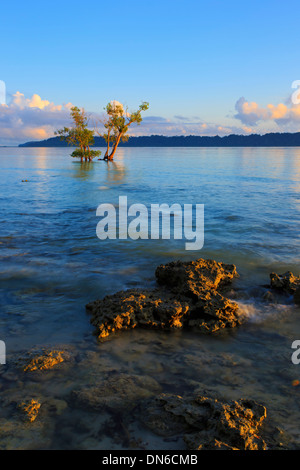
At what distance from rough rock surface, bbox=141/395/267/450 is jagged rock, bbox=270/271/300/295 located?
375cm

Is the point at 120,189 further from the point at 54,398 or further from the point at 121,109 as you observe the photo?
the point at 121,109

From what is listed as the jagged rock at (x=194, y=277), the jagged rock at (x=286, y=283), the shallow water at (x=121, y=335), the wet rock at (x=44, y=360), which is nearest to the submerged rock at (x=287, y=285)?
the jagged rock at (x=286, y=283)

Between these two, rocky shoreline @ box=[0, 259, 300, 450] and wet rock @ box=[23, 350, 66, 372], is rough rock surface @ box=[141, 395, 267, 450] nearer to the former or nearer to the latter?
rocky shoreline @ box=[0, 259, 300, 450]

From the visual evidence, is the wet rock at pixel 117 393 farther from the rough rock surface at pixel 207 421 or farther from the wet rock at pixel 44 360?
the wet rock at pixel 44 360

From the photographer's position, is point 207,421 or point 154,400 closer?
point 207,421

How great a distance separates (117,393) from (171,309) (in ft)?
6.56

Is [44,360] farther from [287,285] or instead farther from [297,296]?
[287,285]

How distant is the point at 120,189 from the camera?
27.4 meters

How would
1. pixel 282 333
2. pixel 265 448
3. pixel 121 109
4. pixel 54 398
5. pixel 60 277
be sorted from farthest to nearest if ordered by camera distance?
1. pixel 121 109
2. pixel 60 277
3. pixel 282 333
4. pixel 54 398
5. pixel 265 448

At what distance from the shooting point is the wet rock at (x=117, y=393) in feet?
12.2

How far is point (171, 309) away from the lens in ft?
18.6

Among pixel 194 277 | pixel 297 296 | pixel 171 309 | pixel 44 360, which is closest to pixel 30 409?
pixel 44 360

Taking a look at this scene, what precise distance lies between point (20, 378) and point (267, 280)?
584 cm

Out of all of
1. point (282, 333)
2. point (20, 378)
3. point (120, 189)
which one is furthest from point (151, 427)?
point (120, 189)
